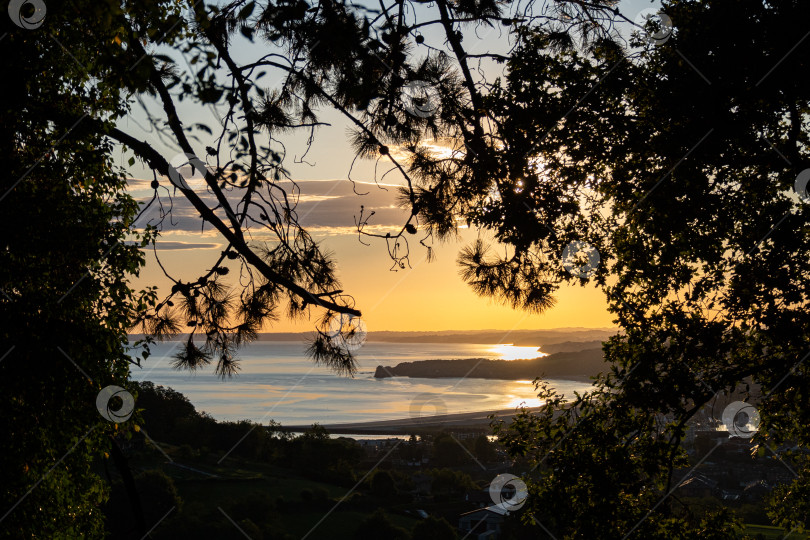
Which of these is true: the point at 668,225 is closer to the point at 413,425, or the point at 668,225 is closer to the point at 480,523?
the point at 480,523

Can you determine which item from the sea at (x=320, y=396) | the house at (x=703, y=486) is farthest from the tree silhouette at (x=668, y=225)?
the sea at (x=320, y=396)

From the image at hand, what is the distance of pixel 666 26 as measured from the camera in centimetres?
635

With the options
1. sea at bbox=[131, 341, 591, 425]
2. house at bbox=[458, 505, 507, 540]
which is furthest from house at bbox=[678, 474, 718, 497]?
sea at bbox=[131, 341, 591, 425]

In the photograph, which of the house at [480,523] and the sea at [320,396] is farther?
the sea at [320,396]

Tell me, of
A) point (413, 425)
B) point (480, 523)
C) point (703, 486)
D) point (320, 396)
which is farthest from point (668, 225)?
point (320, 396)

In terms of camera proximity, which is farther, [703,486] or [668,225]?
[703,486]

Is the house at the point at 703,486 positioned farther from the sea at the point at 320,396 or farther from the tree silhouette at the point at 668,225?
the sea at the point at 320,396

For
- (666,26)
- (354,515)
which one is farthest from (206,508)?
(666,26)

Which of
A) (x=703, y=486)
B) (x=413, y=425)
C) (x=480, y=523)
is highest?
(x=413, y=425)

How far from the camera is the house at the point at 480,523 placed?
30.1 meters

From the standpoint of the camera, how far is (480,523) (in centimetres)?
3155

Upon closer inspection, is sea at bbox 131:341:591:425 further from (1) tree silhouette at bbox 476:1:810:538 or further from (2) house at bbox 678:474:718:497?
(1) tree silhouette at bbox 476:1:810:538

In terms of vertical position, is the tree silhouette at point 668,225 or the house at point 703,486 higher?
the house at point 703,486

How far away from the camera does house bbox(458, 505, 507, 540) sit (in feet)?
98.7
